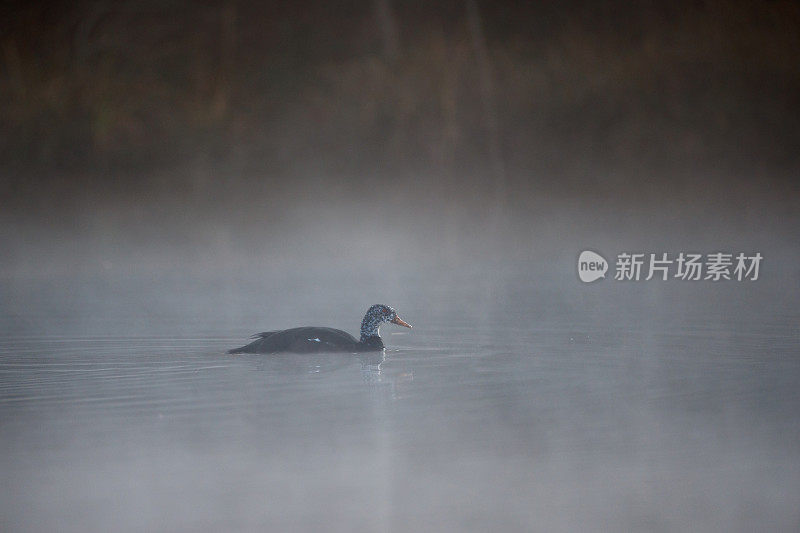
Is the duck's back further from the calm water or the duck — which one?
the calm water

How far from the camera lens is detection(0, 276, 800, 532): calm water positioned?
5191 mm

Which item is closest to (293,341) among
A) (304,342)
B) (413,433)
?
(304,342)

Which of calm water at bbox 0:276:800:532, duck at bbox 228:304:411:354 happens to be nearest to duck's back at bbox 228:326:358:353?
duck at bbox 228:304:411:354

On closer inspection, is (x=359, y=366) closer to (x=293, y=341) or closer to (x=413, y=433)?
(x=293, y=341)

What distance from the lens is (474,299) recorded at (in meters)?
17.9

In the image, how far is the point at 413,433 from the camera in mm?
6730

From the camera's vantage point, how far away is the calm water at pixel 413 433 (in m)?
5.19

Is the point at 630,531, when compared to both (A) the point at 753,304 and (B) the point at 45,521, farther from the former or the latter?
(A) the point at 753,304

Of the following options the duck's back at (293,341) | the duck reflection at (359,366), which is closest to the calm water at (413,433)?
the duck reflection at (359,366)

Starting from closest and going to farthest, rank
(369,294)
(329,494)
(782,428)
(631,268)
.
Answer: (329,494)
(782,428)
(369,294)
(631,268)

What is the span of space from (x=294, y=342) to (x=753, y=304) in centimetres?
696

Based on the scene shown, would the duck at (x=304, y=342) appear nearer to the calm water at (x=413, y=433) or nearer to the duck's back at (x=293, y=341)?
the duck's back at (x=293, y=341)

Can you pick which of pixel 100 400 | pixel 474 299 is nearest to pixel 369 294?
pixel 474 299

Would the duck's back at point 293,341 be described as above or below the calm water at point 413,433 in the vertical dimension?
above
